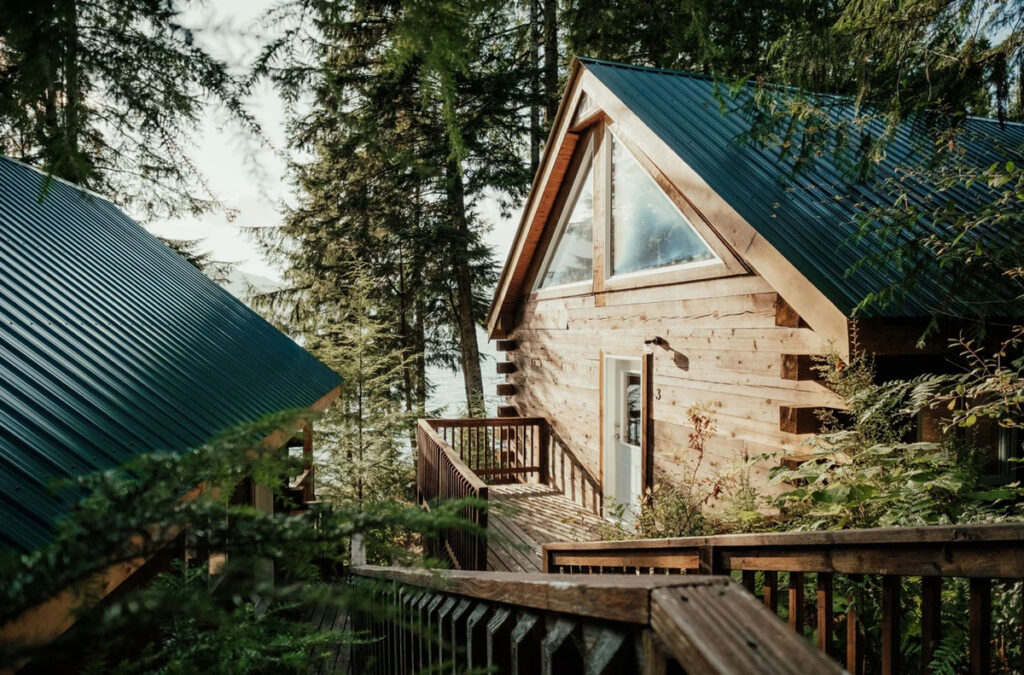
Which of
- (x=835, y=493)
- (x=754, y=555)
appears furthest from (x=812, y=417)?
(x=754, y=555)

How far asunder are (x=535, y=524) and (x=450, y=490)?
161 cm

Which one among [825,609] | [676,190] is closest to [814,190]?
[676,190]

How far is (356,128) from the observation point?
6.01ft

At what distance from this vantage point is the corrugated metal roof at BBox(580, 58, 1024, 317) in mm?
4164

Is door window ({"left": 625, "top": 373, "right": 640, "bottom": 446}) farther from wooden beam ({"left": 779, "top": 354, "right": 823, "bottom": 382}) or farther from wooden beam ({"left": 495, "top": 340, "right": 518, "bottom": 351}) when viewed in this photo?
wooden beam ({"left": 495, "top": 340, "right": 518, "bottom": 351})

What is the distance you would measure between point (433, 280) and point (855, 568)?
13673 mm

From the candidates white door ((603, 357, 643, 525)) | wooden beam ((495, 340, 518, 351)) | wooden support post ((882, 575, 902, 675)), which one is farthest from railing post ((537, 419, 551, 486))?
wooden support post ((882, 575, 902, 675))

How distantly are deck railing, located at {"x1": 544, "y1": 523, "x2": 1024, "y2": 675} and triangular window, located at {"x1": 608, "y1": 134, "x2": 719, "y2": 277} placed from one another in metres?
4.01

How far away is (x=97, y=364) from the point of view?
343cm

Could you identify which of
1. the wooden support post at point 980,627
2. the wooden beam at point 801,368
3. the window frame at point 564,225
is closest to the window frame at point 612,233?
the window frame at point 564,225

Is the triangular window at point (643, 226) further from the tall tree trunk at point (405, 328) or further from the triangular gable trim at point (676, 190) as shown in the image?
the tall tree trunk at point (405, 328)

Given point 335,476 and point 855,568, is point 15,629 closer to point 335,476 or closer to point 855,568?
point 855,568

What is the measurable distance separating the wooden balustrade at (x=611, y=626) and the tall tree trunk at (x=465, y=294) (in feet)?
40.5

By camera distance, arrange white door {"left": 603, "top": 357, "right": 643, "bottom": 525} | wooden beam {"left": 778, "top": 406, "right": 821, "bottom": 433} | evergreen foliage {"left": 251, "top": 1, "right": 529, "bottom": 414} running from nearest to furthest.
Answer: wooden beam {"left": 778, "top": 406, "right": 821, "bottom": 433}
white door {"left": 603, "top": 357, "right": 643, "bottom": 525}
evergreen foliage {"left": 251, "top": 1, "right": 529, "bottom": 414}
